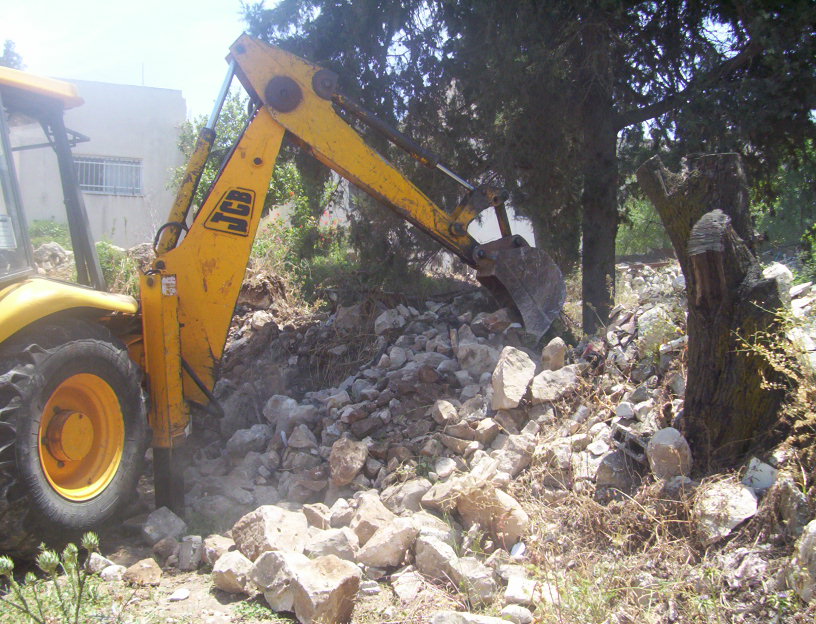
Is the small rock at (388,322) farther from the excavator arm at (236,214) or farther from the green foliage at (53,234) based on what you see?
the green foliage at (53,234)

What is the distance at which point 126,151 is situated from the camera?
53.8 ft

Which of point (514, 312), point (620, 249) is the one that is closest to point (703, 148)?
point (514, 312)

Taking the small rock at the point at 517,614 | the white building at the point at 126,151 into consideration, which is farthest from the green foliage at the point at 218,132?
Answer: the small rock at the point at 517,614

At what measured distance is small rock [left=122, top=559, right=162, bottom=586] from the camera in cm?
359

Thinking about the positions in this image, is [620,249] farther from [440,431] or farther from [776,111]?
[440,431]

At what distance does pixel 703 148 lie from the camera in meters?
5.91

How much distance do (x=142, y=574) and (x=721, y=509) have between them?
287cm

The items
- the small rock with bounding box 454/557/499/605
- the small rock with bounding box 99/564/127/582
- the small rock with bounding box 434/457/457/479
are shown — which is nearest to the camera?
the small rock with bounding box 454/557/499/605

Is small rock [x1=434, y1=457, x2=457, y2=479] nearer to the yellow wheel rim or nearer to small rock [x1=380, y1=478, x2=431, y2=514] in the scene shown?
small rock [x1=380, y1=478, x2=431, y2=514]

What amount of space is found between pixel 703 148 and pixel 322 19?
153 inches

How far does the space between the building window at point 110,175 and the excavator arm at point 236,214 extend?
39.1 feet

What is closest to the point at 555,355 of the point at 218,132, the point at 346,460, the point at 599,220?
the point at 346,460

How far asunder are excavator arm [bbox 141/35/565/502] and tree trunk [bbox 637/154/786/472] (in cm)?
227

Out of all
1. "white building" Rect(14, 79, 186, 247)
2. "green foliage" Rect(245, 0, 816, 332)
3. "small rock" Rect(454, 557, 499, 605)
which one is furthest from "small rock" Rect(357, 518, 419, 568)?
"white building" Rect(14, 79, 186, 247)
